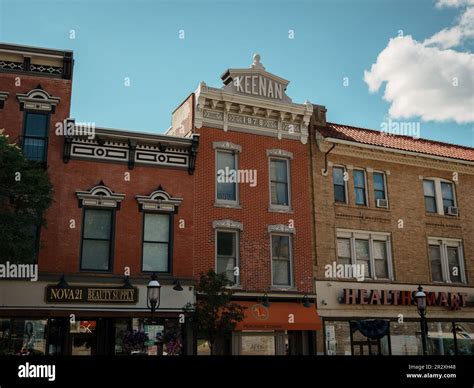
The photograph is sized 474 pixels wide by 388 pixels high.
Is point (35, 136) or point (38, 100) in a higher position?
point (38, 100)

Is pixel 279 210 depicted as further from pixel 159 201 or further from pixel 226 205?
pixel 159 201

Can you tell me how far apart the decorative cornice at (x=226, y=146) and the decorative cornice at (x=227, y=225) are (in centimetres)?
303

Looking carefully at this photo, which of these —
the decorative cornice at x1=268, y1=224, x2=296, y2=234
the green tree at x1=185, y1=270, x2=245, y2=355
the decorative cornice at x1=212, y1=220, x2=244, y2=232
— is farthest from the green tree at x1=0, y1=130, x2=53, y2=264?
the decorative cornice at x1=268, y1=224, x2=296, y2=234

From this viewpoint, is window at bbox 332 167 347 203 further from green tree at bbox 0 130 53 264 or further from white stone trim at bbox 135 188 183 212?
green tree at bbox 0 130 53 264

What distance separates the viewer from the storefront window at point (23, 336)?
1677 cm

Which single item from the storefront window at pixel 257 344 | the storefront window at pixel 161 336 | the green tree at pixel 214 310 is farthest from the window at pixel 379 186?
the storefront window at pixel 161 336

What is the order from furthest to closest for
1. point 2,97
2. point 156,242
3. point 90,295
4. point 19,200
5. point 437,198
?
point 437,198, point 156,242, point 2,97, point 90,295, point 19,200

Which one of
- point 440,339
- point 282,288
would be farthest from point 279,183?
point 440,339

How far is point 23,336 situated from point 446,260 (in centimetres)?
1868

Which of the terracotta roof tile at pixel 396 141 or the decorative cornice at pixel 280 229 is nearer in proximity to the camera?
the decorative cornice at pixel 280 229

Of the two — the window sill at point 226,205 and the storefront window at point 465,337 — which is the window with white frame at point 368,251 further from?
the window sill at point 226,205

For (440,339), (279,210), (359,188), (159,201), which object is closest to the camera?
(159,201)

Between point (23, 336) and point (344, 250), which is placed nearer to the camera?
point (23, 336)

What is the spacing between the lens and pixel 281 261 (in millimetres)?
21766
